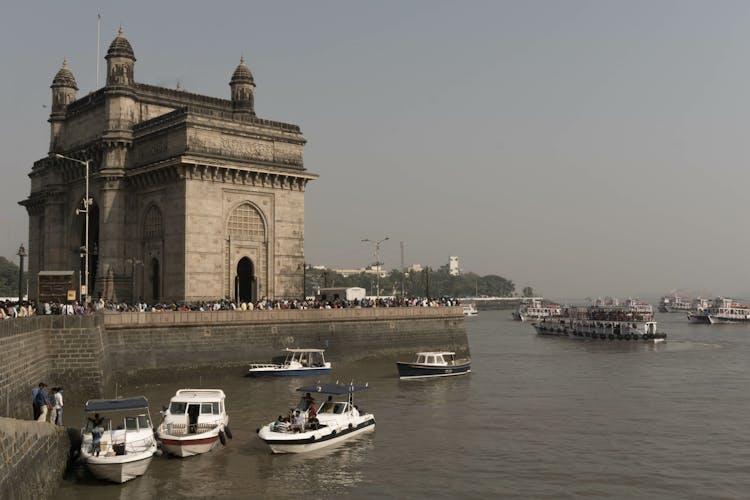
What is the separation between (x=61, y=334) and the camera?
112ft

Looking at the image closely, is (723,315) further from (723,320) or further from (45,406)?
(45,406)

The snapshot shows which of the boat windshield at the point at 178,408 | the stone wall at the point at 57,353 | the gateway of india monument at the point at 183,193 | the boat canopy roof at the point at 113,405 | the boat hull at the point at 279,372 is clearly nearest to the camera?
the boat canopy roof at the point at 113,405

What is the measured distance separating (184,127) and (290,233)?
11250 mm

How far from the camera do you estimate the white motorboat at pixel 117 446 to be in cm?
2172

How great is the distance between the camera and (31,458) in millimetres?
18578

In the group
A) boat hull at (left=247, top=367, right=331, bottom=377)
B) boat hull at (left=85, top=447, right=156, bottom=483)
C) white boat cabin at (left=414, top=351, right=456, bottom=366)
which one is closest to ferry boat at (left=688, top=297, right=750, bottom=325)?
white boat cabin at (left=414, top=351, right=456, bottom=366)

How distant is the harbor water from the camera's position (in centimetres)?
2236

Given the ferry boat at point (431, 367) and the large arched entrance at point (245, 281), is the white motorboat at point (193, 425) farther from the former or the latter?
the large arched entrance at point (245, 281)

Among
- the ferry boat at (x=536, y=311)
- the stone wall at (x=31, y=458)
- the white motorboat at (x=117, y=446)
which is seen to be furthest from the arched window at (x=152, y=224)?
the ferry boat at (x=536, y=311)

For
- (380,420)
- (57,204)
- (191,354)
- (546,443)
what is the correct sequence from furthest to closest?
(57,204) < (191,354) < (380,420) < (546,443)

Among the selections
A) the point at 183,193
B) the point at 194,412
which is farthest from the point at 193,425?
the point at 183,193

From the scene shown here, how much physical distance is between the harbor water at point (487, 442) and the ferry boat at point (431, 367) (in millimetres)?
629

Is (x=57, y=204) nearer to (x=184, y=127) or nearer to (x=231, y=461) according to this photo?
(x=184, y=127)

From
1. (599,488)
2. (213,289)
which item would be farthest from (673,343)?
(599,488)
